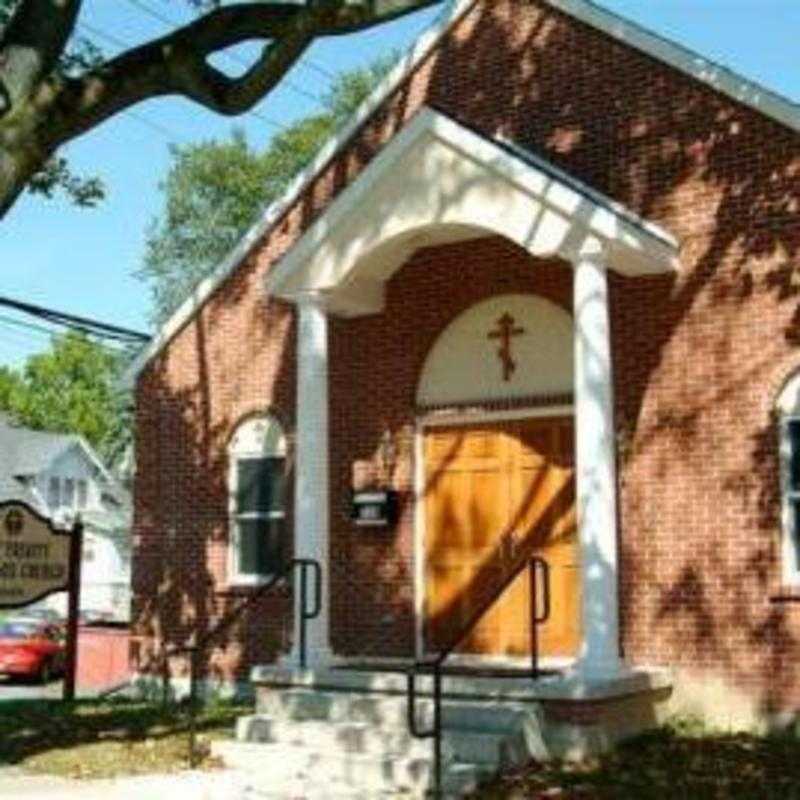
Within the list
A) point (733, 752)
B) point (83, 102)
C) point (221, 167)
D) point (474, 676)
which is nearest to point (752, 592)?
point (733, 752)

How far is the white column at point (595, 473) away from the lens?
42.3 feet

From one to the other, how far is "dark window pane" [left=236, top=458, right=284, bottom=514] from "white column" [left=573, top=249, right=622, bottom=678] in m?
4.85

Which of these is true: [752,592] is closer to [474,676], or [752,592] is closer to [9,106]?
[474,676]

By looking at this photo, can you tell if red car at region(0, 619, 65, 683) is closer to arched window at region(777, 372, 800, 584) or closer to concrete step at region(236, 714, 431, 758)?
concrete step at region(236, 714, 431, 758)

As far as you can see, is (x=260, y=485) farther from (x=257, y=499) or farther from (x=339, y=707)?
(x=339, y=707)

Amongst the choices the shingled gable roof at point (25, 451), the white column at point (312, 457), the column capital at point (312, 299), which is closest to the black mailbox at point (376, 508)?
the white column at point (312, 457)

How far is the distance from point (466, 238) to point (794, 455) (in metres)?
4.23

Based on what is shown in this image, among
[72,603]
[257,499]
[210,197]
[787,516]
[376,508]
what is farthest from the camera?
[210,197]

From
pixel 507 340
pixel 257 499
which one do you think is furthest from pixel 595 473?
pixel 257 499

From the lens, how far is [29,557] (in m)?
18.0

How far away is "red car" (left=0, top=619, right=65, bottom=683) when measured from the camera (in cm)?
3225

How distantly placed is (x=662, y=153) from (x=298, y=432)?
4525mm

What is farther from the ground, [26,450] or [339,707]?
[26,450]

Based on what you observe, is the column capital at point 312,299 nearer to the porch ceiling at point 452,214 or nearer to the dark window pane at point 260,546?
the porch ceiling at point 452,214
